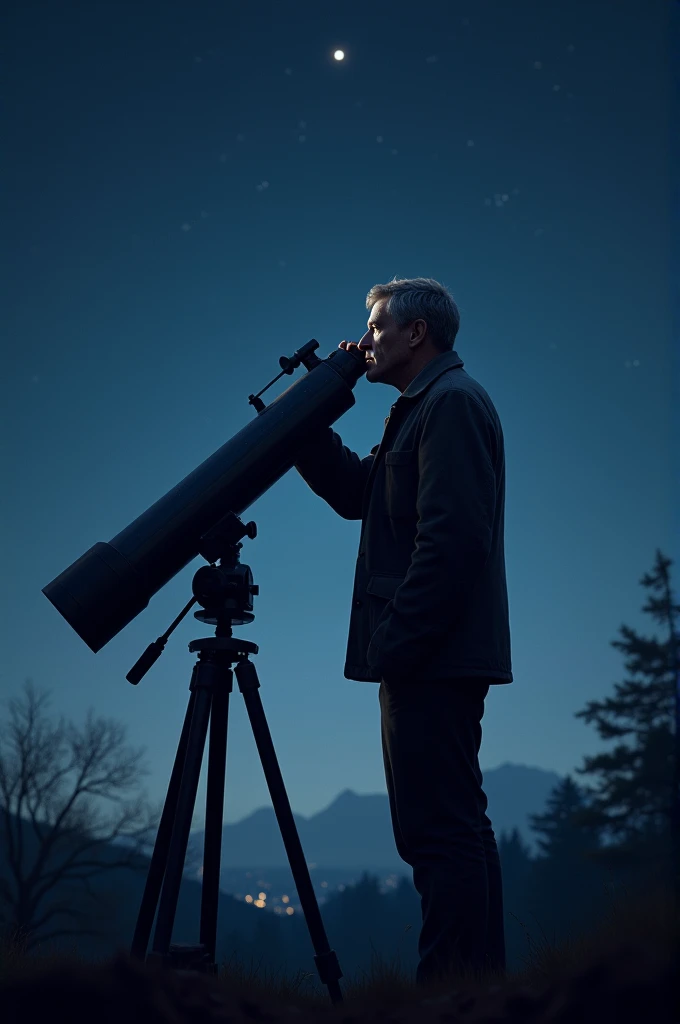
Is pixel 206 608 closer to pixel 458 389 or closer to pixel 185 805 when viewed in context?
pixel 185 805

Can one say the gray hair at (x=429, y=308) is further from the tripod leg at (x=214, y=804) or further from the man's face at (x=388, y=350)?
the tripod leg at (x=214, y=804)

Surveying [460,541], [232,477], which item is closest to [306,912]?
[460,541]

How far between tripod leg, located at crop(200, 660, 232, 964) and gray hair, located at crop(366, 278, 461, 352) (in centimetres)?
133

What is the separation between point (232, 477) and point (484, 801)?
1222 millimetres

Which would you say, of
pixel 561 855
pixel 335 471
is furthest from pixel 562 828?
pixel 335 471

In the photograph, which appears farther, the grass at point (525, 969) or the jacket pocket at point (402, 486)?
the jacket pocket at point (402, 486)

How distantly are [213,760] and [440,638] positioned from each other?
775mm

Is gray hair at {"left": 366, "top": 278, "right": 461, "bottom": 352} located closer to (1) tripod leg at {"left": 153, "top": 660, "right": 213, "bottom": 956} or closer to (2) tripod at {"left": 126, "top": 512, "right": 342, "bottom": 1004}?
(2) tripod at {"left": 126, "top": 512, "right": 342, "bottom": 1004}

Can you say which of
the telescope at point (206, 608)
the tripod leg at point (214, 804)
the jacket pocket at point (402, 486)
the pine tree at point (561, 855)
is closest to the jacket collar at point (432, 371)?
the jacket pocket at point (402, 486)

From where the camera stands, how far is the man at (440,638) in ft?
6.97

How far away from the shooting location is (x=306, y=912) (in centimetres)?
213

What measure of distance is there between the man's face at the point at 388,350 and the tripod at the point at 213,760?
76 centimetres

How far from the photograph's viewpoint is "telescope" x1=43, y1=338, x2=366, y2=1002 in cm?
216

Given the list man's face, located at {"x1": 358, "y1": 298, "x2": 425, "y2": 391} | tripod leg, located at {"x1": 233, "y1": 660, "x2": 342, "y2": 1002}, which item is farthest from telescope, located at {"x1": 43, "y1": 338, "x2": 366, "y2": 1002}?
man's face, located at {"x1": 358, "y1": 298, "x2": 425, "y2": 391}
